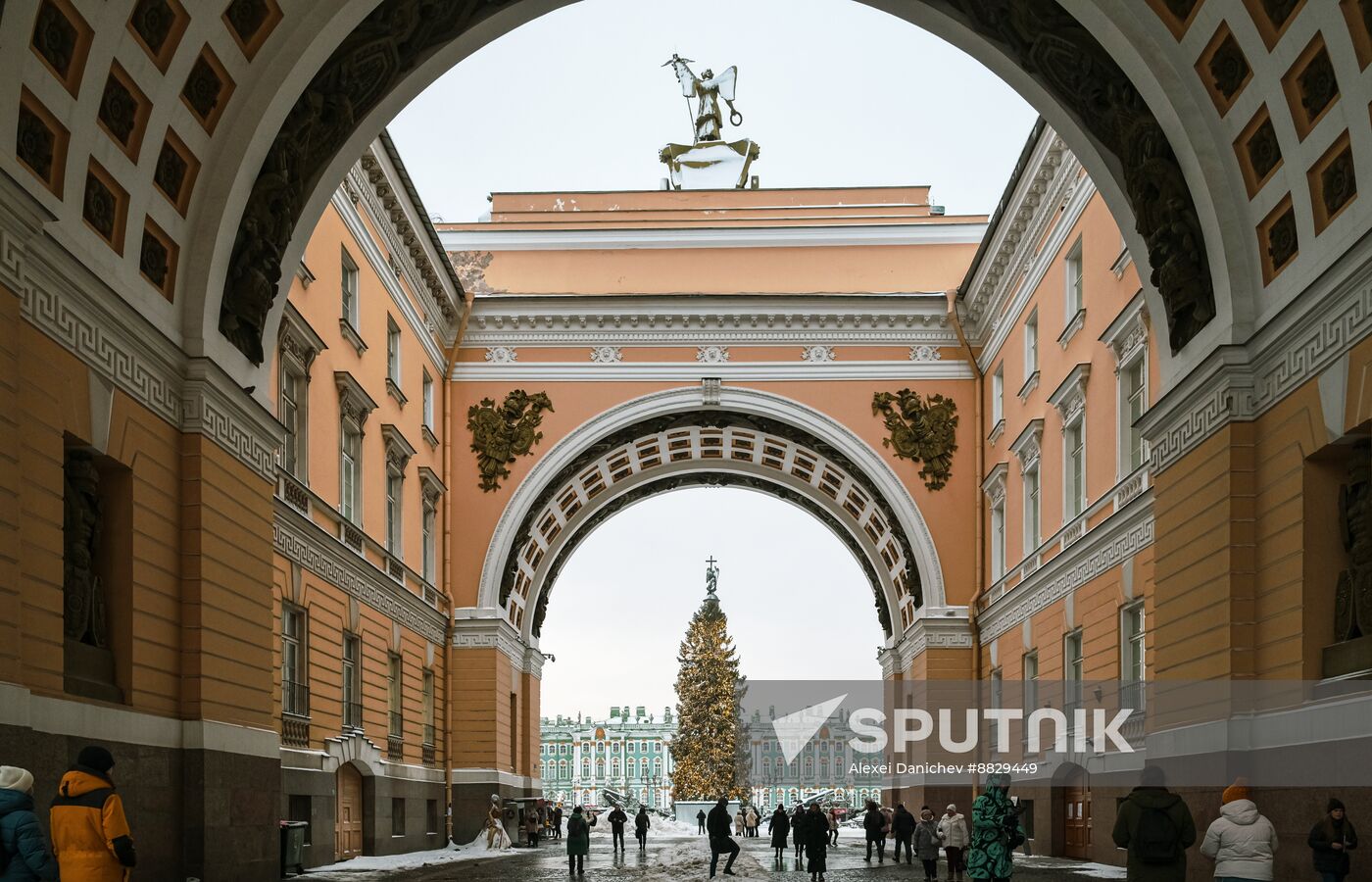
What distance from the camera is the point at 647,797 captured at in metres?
146

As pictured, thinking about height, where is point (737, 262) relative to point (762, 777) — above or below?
above

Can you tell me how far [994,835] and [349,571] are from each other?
15.1 metres

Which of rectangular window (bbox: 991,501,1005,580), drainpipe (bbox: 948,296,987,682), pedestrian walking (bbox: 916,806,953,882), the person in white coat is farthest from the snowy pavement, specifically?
the person in white coat

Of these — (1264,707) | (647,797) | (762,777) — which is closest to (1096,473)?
(1264,707)

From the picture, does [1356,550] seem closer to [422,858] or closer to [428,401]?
[422,858]

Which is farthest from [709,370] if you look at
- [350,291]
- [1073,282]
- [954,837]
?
[954,837]

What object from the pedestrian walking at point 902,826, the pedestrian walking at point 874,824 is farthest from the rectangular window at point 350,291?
the pedestrian walking at point 902,826

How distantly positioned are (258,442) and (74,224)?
426 centimetres

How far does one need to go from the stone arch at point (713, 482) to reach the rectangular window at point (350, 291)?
9.04m

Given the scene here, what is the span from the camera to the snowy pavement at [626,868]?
21.9m

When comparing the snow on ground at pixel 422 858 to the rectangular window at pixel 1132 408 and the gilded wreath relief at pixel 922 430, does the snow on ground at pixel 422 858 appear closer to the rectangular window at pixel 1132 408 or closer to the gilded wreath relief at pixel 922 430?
the gilded wreath relief at pixel 922 430

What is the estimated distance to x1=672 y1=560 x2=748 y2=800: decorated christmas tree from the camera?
71.6 metres

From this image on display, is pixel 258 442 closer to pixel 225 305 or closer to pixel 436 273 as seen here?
pixel 225 305

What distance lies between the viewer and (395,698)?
30312 millimetres
